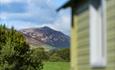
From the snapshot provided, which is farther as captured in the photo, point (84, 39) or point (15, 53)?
point (15, 53)

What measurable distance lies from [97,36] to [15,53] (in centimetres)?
4335

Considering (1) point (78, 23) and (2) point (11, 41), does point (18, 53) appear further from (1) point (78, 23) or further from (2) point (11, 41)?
(1) point (78, 23)

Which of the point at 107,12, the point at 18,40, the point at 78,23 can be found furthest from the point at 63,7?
the point at 18,40

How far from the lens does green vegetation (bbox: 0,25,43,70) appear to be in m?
56.3

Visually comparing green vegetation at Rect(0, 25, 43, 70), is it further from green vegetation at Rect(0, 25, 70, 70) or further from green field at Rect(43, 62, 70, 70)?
green field at Rect(43, 62, 70, 70)

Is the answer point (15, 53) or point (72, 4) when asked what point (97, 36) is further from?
point (15, 53)

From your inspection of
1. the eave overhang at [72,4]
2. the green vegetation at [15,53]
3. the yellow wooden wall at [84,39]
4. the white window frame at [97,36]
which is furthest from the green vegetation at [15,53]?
the white window frame at [97,36]

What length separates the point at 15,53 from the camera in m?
57.0

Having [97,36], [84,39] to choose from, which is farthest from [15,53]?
[97,36]

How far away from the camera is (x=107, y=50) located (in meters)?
13.0

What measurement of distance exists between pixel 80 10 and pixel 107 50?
3.02 meters

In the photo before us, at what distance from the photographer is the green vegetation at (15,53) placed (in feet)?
185

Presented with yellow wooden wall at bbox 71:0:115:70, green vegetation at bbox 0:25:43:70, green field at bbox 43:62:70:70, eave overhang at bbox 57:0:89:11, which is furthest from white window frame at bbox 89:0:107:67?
green field at bbox 43:62:70:70

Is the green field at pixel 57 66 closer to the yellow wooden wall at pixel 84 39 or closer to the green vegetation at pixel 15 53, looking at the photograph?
the green vegetation at pixel 15 53
